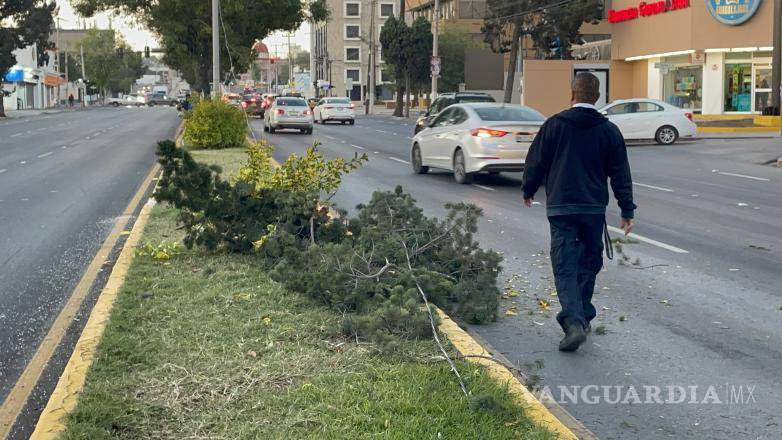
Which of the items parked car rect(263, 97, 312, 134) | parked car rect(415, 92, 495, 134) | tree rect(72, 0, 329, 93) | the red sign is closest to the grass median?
parked car rect(415, 92, 495, 134)

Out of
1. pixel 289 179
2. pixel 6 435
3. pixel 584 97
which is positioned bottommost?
pixel 6 435

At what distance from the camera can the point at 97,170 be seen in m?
22.4

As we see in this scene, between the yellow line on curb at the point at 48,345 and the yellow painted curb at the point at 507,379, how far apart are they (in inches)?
94.0

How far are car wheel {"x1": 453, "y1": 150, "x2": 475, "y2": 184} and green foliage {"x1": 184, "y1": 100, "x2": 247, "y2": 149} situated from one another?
9.50 m

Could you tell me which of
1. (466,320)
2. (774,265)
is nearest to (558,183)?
(466,320)

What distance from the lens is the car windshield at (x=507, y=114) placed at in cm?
1844

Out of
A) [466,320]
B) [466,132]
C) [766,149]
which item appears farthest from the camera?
[766,149]

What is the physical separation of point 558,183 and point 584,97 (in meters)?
0.56

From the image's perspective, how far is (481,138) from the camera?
18094 mm

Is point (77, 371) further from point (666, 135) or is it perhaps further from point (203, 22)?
point (203, 22)

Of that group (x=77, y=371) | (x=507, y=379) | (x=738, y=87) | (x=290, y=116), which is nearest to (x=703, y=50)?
(x=738, y=87)

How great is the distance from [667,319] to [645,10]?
142 feet

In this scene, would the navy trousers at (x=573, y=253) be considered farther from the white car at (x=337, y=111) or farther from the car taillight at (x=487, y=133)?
the white car at (x=337, y=111)

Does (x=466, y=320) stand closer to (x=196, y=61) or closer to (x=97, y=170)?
(x=97, y=170)
